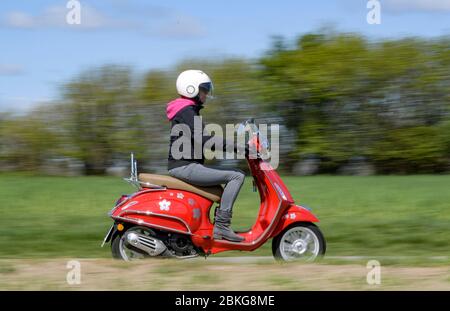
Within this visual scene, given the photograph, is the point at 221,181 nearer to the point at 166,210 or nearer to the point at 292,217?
the point at 166,210

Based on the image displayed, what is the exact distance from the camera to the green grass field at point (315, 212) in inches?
425

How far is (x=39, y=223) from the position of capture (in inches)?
500

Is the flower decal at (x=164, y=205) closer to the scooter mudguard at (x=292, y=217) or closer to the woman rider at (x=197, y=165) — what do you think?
the woman rider at (x=197, y=165)

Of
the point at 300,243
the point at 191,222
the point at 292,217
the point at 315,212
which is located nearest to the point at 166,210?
the point at 191,222

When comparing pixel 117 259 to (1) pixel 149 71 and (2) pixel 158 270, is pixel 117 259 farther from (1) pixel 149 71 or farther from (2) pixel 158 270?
(1) pixel 149 71

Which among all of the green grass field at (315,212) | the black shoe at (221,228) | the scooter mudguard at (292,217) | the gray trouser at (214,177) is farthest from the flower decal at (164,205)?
the green grass field at (315,212)

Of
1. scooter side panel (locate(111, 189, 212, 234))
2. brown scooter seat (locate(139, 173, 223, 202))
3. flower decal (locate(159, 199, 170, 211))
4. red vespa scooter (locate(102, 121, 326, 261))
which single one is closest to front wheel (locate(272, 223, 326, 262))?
red vespa scooter (locate(102, 121, 326, 261))

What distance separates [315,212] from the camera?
13.9 metres

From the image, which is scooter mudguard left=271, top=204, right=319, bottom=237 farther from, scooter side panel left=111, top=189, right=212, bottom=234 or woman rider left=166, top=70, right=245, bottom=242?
→ scooter side panel left=111, top=189, right=212, bottom=234

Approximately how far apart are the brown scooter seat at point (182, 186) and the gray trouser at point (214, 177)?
5 cm

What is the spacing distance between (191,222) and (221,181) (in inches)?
20.4

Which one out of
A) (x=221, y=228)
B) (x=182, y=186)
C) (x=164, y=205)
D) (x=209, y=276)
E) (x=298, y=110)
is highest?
(x=298, y=110)

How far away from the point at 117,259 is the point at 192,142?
1.42 meters

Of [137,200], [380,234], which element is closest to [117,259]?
[137,200]
